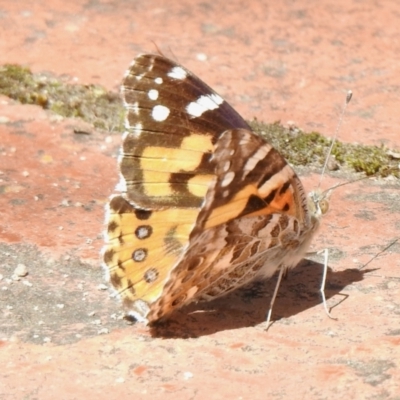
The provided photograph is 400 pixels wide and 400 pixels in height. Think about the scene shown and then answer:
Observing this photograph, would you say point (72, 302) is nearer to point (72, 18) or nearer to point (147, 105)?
point (147, 105)

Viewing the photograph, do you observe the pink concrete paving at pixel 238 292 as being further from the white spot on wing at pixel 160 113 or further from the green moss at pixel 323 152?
the white spot on wing at pixel 160 113

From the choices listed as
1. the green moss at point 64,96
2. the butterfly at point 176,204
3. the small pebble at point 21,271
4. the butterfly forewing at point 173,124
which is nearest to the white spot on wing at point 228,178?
the butterfly at point 176,204

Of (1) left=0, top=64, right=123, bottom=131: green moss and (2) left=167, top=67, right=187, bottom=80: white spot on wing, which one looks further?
(1) left=0, top=64, right=123, bottom=131: green moss

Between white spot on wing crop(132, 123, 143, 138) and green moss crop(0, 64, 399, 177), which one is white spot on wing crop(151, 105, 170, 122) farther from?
green moss crop(0, 64, 399, 177)

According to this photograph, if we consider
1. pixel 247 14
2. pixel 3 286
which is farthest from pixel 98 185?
pixel 247 14

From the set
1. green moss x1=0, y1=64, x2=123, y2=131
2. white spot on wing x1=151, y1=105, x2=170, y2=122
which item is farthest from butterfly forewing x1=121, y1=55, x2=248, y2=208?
green moss x1=0, y1=64, x2=123, y2=131

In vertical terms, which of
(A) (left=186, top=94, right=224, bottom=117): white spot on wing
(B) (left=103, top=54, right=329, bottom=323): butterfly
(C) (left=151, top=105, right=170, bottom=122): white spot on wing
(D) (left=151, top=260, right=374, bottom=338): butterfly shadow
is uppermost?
(A) (left=186, top=94, right=224, bottom=117): white spot on wing
